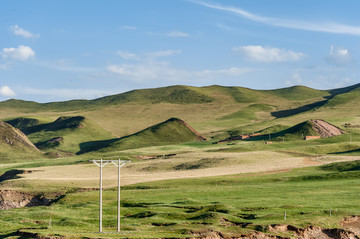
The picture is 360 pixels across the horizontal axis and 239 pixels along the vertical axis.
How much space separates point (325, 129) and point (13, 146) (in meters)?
108

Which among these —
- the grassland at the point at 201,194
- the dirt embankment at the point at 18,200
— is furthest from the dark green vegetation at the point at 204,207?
the dirt embankment at the point at 18,200

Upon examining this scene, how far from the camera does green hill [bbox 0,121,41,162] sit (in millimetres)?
181250

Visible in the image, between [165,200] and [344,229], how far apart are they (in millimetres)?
27620

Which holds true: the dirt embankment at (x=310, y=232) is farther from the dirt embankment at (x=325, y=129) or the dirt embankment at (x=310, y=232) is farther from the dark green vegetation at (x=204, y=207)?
the dirt embankment at (x=325, y=129)

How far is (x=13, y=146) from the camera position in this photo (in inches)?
7436

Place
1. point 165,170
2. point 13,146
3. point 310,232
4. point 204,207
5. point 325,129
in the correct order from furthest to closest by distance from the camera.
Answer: point 325,129, point 13,146, point 165,170, point 204,207, point 310,232

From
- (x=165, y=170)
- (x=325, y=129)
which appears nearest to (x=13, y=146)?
(x=165, y=170)

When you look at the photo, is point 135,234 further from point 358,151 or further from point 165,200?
point 358,151

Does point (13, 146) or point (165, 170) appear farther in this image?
point (13, 146)

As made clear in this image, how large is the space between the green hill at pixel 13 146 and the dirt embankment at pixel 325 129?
95776mm

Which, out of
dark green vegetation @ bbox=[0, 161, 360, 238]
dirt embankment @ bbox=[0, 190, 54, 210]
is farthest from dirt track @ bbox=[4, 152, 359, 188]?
dark green vegetation @ bbox=[0, 161, 360, 238]

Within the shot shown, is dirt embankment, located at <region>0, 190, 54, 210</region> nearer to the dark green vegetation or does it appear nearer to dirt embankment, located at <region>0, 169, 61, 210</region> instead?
dirt embankment, located at <region>0, 169, 61, 210</region>

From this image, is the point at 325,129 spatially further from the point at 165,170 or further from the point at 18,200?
the point at 18,200

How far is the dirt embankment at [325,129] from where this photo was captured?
608 ft
